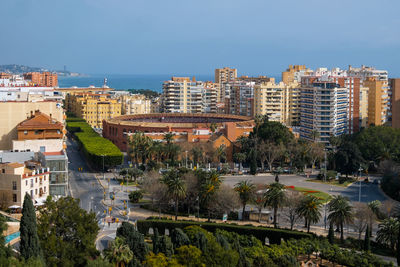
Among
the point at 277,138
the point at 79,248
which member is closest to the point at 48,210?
the point at 79,248

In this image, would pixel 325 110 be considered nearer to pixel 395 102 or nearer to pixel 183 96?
pixel 395 102

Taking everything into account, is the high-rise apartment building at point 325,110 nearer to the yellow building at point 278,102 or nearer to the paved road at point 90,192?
the yellow building at point 278,102

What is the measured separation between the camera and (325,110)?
117m

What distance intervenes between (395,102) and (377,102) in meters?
6.55

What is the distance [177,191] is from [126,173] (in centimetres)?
2323

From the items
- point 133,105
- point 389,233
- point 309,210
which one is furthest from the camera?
point 133,105

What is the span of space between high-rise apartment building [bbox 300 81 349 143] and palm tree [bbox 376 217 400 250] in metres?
58.0

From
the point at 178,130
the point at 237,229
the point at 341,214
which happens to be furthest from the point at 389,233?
the point at 178,130

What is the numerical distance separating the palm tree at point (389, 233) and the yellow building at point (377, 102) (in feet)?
250

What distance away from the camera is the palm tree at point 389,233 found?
54375 mm

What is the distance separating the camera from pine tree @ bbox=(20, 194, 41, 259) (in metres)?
39.9

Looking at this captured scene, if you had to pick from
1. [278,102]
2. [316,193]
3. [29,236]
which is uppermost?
[278,102]

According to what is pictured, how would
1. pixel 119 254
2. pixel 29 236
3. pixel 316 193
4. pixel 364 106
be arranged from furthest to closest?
1. pixel 364 106
2. pixel 316 193
3. pixel 119 254
4. pixel 29 236

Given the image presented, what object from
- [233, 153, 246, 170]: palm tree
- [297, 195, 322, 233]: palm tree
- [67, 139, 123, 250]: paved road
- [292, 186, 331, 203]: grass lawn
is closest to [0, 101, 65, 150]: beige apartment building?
[67, 139, 123, 250]: paved road
